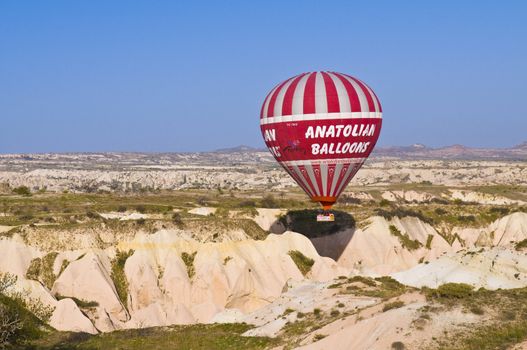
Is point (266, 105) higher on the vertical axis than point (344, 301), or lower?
higher

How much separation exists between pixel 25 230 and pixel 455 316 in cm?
3446

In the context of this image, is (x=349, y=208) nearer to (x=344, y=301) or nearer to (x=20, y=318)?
(x=344, y=301)

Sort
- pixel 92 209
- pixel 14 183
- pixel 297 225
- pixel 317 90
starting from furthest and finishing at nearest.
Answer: pixel 14 183, pixel 297 225, pixel 92 209, pixel 317 90

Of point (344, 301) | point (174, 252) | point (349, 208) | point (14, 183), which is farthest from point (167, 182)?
point (344, 301)

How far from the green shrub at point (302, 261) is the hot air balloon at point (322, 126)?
639 centimetres

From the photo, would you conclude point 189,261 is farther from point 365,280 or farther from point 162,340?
point 162,340

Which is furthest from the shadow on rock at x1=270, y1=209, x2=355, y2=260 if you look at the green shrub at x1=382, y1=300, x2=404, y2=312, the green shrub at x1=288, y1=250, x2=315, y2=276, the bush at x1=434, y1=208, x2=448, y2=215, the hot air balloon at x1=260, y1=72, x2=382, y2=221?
the green shrub at x1=382, y1=300, x2=404, y2=312

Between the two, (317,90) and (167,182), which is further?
(167,182)

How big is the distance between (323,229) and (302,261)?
1530cm

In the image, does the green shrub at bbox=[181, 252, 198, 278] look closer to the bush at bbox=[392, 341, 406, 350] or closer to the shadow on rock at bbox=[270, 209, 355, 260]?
the shadow on rock at bbox=[270, 209, 355, 260]

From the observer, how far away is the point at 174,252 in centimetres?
5522

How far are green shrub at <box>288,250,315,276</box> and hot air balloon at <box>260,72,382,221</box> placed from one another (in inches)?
252

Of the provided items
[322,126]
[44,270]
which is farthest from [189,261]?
[322,126]

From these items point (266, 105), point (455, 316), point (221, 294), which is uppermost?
point (266, 105)
